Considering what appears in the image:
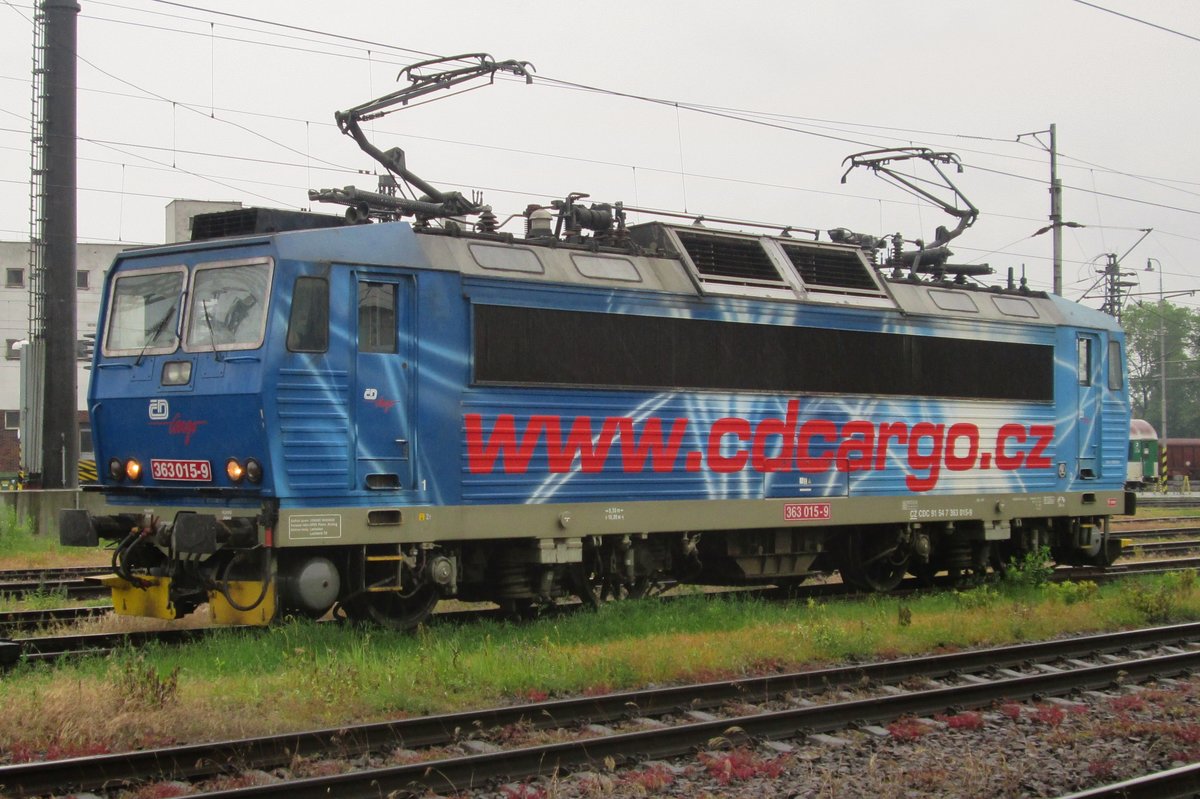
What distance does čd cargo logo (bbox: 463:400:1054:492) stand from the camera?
466 inches

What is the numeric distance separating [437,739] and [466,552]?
13.6 ft

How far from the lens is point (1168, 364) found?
92938 millimetres

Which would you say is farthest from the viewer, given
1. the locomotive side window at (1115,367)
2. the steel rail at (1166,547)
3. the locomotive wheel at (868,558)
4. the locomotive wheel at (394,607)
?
the steel rail at (1166,547)

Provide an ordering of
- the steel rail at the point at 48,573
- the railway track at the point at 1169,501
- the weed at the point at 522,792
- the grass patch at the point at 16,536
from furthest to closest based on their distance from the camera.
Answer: the railway track at the point at 1169,501 → the grass patch at the point at 16,536 → the steel rail at the point at 48,573 → the weed at the point at 522,792

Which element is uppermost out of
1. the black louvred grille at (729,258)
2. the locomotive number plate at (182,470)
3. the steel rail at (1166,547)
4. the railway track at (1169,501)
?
the black louvred grille at (729,258)

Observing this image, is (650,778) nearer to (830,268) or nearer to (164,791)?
(164,791)

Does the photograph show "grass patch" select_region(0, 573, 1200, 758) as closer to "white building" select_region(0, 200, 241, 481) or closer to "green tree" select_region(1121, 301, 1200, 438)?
"white building" select_region(0, 200, 241, 481)

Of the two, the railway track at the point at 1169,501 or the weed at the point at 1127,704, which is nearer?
the weed at the point at 1127,704

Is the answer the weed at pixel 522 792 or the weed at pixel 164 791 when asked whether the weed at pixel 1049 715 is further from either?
the weed at pixel 164 791

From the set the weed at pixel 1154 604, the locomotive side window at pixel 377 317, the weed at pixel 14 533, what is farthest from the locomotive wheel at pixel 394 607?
the weed at pixel 14 533

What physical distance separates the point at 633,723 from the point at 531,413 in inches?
156

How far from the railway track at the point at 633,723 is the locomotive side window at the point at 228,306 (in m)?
3.91

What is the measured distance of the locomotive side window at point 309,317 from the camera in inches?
411

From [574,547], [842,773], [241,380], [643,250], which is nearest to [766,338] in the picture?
[643,250]
